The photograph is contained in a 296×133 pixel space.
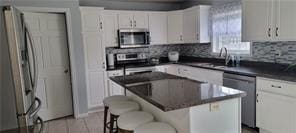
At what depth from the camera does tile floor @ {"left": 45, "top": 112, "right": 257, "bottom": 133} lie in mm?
3360

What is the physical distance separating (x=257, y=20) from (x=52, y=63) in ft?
11.5

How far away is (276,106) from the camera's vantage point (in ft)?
8.63

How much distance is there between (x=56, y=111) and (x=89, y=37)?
60.7 inches

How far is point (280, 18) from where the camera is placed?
2.75 metres

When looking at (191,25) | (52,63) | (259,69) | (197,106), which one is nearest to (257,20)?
(259,69)

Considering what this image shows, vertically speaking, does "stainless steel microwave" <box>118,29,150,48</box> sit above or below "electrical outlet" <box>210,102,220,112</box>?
Answer: above

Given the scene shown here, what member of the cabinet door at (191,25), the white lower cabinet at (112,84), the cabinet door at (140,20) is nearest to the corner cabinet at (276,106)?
the cabinet door at (191,25)

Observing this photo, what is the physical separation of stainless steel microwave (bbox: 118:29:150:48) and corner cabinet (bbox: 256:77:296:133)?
8.68ft

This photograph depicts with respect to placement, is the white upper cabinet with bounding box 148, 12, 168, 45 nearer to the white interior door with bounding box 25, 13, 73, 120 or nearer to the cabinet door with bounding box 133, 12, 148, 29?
the cabinet door with bounding box 133, 12, 148, 29

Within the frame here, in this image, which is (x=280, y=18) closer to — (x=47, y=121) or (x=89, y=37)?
(x=89, y=37)

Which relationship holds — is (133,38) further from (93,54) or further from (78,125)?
(78,125)

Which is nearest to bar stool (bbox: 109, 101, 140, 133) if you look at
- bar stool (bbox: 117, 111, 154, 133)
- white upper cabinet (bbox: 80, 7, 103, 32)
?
bar stool (bbox: 117, 111, 154, 133)

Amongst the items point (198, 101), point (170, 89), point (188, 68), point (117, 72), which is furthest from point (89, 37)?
point (198, 101)

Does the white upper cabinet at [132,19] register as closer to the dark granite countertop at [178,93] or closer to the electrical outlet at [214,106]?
the dark granite countertop at [178,93]
